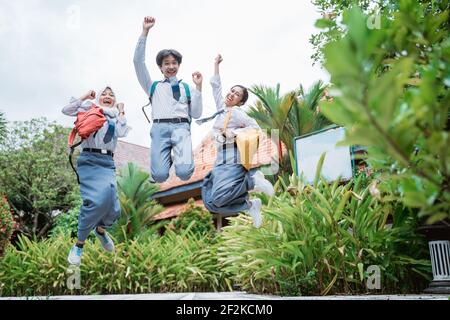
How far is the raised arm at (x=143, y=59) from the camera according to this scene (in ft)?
11.1

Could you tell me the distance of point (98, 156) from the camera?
342cm

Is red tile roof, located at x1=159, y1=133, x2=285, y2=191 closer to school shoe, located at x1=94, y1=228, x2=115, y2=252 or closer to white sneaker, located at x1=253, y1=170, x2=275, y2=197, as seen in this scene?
white sneaker, located at x1=253, y1=170, x2=275, y2=197

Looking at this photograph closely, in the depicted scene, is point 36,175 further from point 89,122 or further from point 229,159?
point 229,159

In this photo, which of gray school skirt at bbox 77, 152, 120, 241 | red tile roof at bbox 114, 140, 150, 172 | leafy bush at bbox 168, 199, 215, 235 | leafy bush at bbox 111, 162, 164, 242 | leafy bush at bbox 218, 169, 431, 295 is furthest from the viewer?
leafy bush at bbox 168, 199, 215, 235

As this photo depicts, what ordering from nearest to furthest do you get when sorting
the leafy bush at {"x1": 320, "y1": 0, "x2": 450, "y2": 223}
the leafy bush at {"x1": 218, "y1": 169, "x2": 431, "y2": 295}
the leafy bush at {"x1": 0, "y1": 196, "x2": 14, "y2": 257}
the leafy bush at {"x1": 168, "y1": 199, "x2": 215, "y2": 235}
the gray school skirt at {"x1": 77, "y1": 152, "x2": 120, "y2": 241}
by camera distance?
the leafy bush at {"x1": 320, "y1": 0, "x2": 450, "y2": 223} < the leafy bush at {"x1": 218, "y1": 169, "x2": 431, "y2": 295} < the gray school skirt at {"x1": 77, "y1": 152, "x2": 120, "y2": 241} < the leafy bush at {"x1": 0, "y1": 196, "x2": 14, "y2": 257} < the leafy bush at {"x1": 168, "y1": 199, "x2": 215, "y2": 235}

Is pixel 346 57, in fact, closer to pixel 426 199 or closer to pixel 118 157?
pixel 426 199

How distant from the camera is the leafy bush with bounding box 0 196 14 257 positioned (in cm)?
428

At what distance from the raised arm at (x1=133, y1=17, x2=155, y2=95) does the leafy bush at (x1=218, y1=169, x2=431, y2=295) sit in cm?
138

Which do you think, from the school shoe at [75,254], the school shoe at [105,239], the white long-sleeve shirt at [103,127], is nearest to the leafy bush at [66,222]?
the school shoe at [105,239]

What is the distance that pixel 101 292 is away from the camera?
Answer: 4.59 m

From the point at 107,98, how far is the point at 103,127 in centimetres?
23

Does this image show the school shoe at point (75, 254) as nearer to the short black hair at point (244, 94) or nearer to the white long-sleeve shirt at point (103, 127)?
the white long-sleeve shirt at point (103, 127)

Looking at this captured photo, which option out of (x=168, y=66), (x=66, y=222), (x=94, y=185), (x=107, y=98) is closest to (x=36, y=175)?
(x=66, y=222)

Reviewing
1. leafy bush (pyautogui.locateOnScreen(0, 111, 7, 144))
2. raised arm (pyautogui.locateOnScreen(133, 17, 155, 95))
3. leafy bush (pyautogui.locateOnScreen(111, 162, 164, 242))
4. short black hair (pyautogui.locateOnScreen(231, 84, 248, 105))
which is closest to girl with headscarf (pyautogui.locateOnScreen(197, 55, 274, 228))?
short black hair (pyautogui.locateOnScreen(231, 84, 248, 105))
